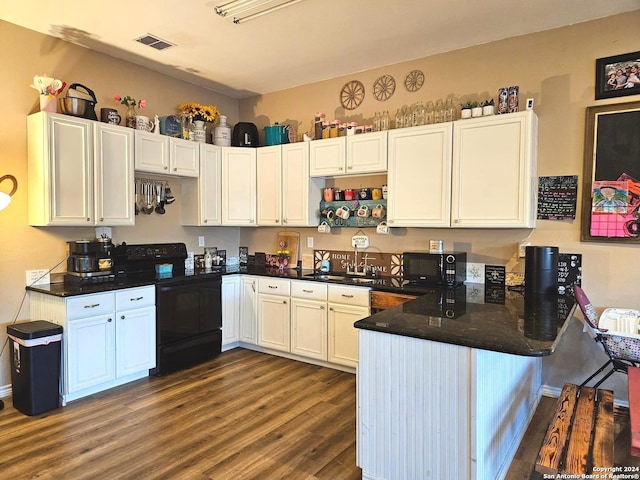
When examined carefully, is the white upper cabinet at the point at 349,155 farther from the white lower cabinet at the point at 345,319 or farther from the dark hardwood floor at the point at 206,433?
the dark hardwood floor at the point at 206,433

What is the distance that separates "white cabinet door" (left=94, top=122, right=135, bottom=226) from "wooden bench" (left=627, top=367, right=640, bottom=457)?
12.2 feet

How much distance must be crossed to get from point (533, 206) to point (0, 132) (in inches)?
165

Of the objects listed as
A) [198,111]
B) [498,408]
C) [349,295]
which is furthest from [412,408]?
[198,111]

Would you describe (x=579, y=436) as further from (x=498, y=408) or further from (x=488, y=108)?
(x=488, y=108)

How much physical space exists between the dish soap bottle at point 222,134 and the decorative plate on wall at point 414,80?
201cm

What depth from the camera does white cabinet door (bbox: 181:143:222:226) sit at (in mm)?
4469

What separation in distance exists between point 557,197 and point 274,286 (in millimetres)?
2643

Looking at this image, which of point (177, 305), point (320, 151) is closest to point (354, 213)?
point (320, 151)

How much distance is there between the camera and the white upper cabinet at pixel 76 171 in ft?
10.8

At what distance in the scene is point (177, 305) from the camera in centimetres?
391

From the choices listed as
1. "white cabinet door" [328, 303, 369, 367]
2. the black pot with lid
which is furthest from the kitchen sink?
the black pot with lid

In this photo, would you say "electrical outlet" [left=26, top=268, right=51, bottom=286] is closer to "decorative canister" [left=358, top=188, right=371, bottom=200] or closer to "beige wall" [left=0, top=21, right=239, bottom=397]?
"beige wall" [left=0, top=21, right=239, bottom=397]

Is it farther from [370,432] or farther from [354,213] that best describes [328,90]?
[370,432]

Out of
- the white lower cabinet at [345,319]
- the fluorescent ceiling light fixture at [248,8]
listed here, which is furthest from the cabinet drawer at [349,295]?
the fluorescent ceiling light fixture at [248,8]
